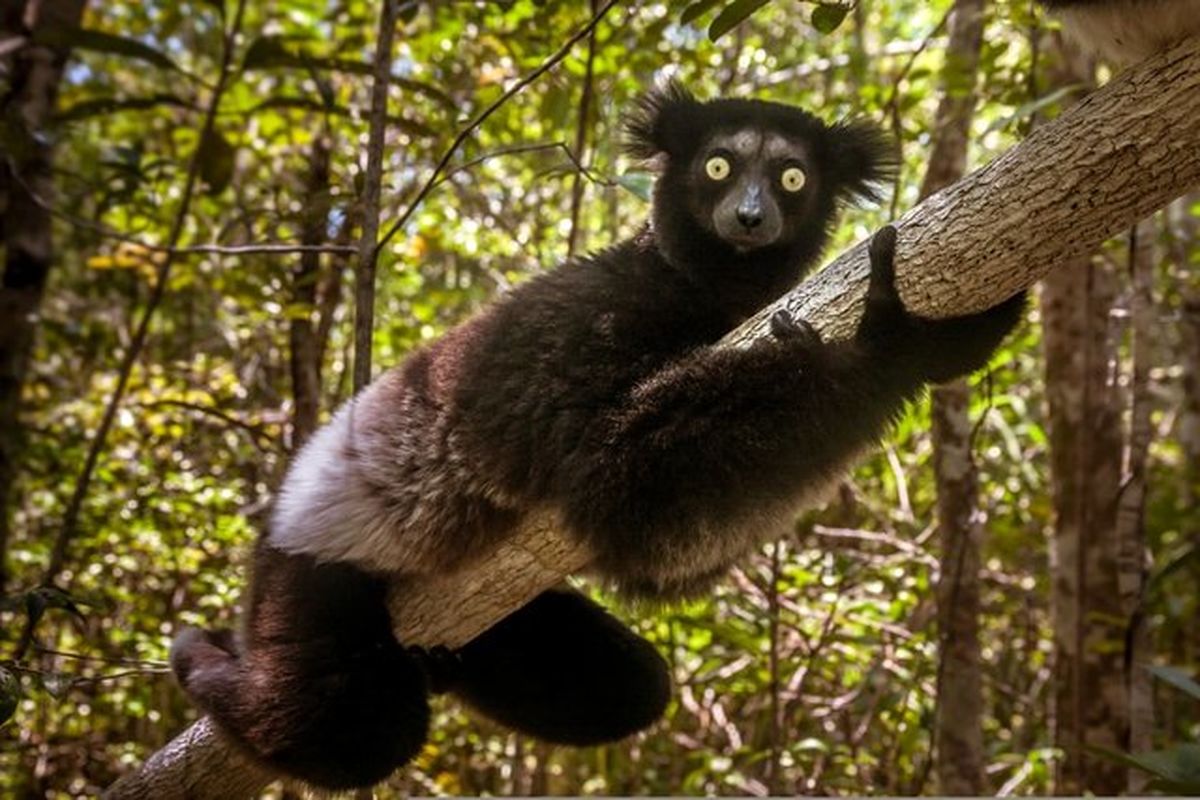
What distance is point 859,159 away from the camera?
3.11 m

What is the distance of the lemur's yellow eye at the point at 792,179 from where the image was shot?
285 cm

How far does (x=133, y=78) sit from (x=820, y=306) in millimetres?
7689

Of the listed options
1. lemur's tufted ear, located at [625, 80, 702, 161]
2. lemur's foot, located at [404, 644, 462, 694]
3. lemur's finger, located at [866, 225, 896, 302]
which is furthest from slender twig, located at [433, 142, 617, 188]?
lemur's foot, located at [404, 644, 462, 694]

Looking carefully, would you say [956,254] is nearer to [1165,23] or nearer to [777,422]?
[777,422]

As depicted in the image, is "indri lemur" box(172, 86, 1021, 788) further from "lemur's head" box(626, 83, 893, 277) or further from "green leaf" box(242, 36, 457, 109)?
"green leaf" box(242, 36, 457, 109)

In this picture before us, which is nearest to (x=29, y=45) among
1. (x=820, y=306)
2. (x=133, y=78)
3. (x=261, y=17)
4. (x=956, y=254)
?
(x=820, y=306)

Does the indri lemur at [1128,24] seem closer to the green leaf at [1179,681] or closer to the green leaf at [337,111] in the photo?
the green leaf at [1179,681]

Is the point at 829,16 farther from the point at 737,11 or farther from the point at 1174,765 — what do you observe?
the point at 1174,765

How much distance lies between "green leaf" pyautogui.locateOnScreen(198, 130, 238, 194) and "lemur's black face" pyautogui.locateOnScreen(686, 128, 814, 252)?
6.51ft

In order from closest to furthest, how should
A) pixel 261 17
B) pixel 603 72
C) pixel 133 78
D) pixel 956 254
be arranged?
1. pixel 956 254
2. pixel 603 72
3. pixel 261 17
4. pixel 133 78

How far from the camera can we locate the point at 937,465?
13.4 feet

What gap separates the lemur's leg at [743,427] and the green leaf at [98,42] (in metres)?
2.17

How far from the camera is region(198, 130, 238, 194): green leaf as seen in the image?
4.04 meters

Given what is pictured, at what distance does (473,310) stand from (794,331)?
11.4 feet
